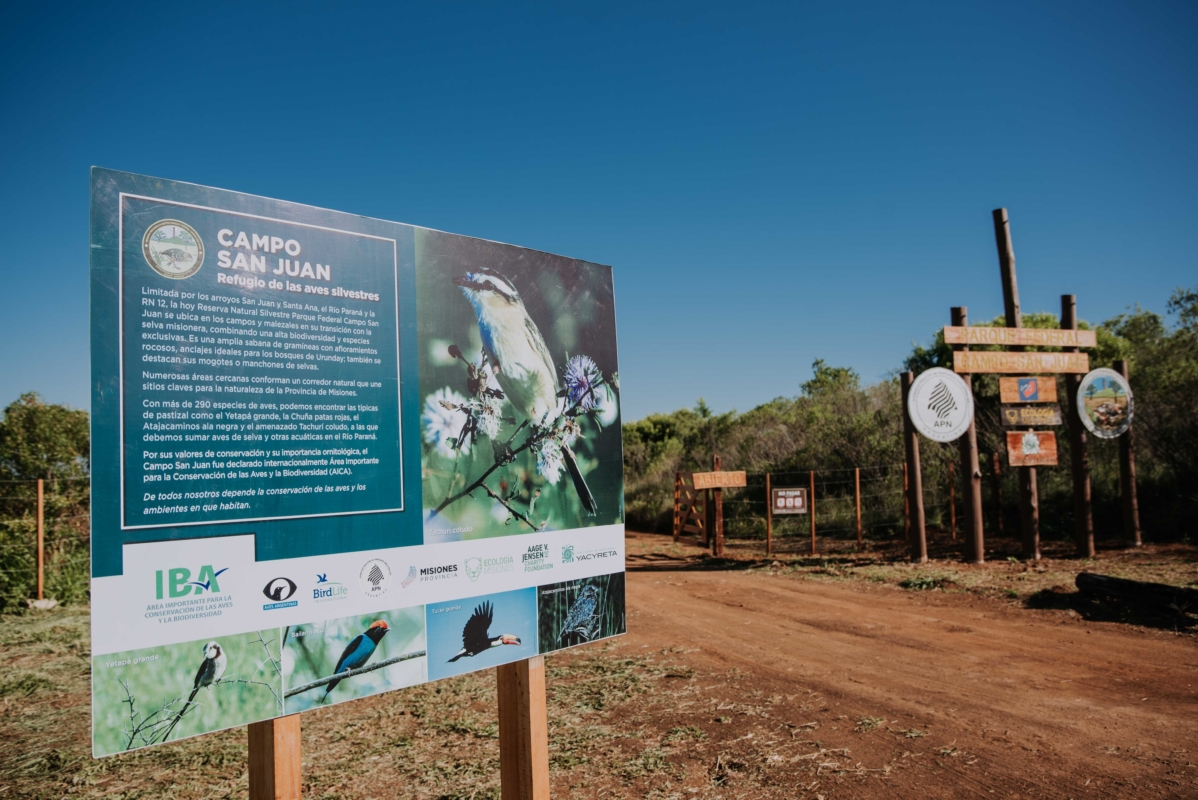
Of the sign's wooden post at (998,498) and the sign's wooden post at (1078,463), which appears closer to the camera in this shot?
the sign's wooden post at (1078,463)

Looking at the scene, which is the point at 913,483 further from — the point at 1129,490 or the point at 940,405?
the point at 1129,490

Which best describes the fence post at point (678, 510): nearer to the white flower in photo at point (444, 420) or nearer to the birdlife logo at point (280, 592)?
the white flower in photo at point (444, 420)

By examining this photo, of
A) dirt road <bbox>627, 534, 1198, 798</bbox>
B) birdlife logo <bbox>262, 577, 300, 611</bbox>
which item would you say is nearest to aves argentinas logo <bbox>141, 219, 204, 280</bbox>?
birdlife logo <bbox>262, 577, 300, 611</bbox>

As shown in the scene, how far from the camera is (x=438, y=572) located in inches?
103

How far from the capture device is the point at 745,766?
4.20 m

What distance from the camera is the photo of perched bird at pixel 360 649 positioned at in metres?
2.32

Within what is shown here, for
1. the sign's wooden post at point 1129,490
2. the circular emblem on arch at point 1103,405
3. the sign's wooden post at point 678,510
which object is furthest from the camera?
the sign's wooden post at point 678,510

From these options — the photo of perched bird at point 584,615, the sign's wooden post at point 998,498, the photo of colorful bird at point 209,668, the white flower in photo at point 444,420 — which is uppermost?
the white flower in photo at point 444,420

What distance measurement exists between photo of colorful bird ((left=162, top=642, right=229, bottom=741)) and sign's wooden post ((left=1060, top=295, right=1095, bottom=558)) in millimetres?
13481

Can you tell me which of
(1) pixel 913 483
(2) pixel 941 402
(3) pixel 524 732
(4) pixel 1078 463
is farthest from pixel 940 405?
(3) pixel 524 732

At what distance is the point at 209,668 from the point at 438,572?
31.7 inches

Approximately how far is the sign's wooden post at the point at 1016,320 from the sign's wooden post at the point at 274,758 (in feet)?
40.5

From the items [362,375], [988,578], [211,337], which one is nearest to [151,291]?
[211,337]

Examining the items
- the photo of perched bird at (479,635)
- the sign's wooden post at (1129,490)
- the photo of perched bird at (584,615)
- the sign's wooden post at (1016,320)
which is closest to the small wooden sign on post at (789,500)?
the sign's wooden post at (1016,320)
